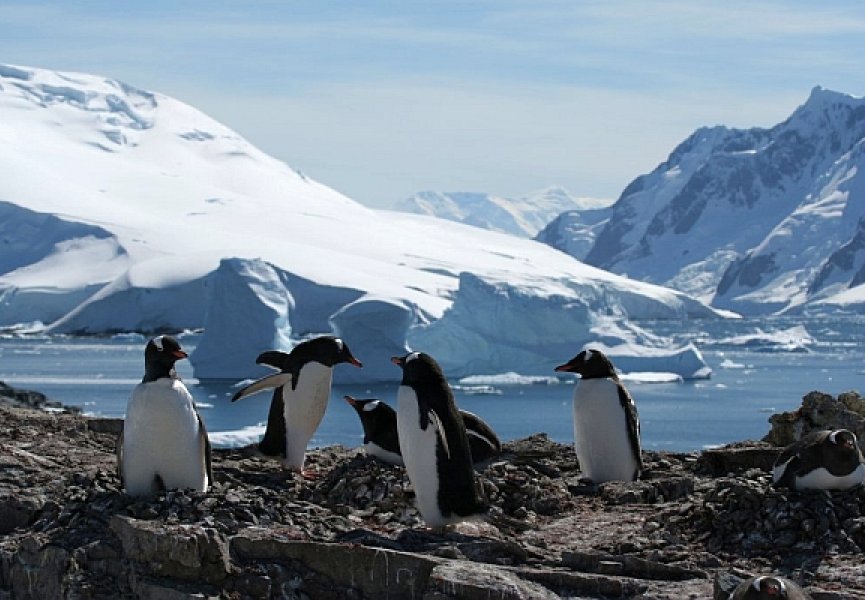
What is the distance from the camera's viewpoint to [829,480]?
276 inches

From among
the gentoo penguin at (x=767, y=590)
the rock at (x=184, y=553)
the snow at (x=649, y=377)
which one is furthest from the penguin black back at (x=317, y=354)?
the snow at (x=649, y=377)

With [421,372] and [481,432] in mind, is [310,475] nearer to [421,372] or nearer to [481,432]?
[481,432]

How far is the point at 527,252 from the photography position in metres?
150

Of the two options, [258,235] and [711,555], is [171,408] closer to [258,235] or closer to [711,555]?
[711,555]

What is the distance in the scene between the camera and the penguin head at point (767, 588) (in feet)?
17.7

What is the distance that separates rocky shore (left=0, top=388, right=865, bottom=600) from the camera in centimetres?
644

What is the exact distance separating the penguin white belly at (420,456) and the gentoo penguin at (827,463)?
5.81ft

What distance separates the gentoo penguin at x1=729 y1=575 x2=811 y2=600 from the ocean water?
17903 mm

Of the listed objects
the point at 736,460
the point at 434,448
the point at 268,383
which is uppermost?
the point at 268,383

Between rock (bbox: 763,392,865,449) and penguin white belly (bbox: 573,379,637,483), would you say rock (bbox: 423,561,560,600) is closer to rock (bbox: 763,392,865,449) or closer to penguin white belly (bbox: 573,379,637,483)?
penguin white belly (bbox: 573,379,637,483)

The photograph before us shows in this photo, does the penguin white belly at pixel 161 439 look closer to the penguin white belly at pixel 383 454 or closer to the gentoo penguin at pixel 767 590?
the penguin white belly at pixel 383 454

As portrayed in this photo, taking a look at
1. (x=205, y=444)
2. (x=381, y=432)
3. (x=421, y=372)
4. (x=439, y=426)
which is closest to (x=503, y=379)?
(x=381, y=432)

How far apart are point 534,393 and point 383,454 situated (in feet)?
152

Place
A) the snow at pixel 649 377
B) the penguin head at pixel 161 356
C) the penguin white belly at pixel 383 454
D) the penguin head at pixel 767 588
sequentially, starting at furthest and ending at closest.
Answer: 1. the snow at pixel 649 377
2. the penguin white belly at pixel 383 454
3. the penguin head at pixel 161 356
4. the penguin head at pixel 767 588
